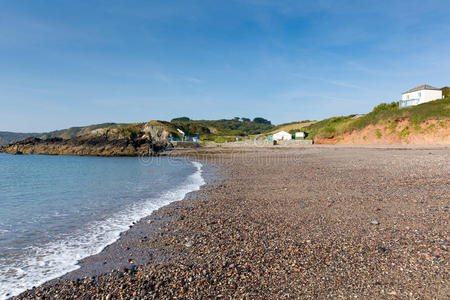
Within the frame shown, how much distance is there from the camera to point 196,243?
535cm

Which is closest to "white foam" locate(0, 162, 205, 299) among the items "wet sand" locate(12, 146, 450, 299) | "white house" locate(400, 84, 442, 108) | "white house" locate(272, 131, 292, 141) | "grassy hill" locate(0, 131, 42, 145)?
"wet sand" locate(12, 146, 450, 299)

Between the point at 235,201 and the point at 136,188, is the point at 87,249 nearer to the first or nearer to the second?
the point at 235,201

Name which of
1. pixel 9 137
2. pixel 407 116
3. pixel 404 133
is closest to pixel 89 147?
pixel 404 133

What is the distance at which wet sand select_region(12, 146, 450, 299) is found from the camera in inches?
140

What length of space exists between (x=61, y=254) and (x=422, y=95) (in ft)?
186

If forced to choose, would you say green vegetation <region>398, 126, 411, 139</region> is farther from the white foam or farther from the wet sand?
the white foam

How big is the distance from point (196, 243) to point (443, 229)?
16.4ft

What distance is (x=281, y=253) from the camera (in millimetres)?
4609

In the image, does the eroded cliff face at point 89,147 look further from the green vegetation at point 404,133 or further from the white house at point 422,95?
the white house at point 422,95

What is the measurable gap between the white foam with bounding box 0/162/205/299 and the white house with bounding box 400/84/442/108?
5372 centimetres

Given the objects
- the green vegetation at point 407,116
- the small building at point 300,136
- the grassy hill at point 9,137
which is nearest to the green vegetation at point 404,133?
the green vegetation at point 407,116

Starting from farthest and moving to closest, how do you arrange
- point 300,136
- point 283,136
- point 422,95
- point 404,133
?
point 283,136, point 300,136, point 422,95, point 404,133

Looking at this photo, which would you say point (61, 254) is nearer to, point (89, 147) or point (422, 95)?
point (89, 147)

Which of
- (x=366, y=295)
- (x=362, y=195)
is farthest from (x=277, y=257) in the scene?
(x=362, y=195)
